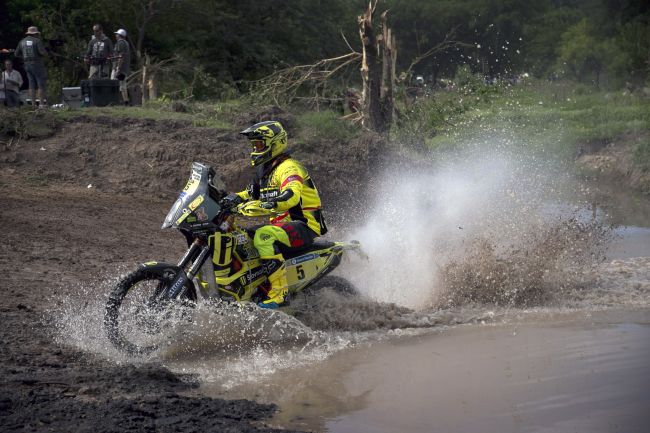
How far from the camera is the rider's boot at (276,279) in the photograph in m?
8.96

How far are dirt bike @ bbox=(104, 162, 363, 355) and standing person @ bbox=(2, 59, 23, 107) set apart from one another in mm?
12374

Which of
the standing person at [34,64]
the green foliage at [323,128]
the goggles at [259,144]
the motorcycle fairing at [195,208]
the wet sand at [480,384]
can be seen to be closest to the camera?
the wet sand at [480,384]

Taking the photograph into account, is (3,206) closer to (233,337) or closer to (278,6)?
(233,337)

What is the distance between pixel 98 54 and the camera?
20.6 m

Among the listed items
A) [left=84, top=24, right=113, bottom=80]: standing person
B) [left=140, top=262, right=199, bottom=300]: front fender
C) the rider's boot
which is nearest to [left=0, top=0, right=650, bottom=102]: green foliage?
[left=84, top=24, right=113, bottom=80]: standing person

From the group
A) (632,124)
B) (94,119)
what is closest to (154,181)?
(94,119)

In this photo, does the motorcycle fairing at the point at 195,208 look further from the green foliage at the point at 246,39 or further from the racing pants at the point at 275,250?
the green foliage at the point at 246,39

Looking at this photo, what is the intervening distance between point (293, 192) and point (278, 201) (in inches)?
7.6

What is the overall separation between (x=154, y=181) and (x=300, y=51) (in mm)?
18706

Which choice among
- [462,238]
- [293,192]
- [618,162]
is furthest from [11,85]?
[618,162]

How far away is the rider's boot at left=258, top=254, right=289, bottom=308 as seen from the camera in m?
8.96

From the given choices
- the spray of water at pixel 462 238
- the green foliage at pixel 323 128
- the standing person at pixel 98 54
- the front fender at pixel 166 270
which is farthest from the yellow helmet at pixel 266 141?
the standing person at pixel 98 54

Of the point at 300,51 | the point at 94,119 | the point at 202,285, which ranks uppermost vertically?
the point at 300,51

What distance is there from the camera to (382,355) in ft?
28.2
